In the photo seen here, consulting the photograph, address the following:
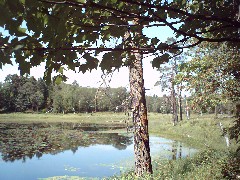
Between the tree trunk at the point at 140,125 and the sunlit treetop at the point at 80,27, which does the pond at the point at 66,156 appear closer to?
the tree trunk at the point at 140,125

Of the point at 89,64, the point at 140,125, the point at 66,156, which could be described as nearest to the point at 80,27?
the point at 89,64

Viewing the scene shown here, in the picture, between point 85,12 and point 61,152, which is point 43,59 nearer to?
point 85,12

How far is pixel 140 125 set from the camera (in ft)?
29.0

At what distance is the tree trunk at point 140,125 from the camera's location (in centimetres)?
873

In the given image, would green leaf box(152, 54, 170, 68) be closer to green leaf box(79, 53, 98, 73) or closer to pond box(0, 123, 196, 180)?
green leaf box(79, 53, 98, 73)

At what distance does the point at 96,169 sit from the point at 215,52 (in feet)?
36.1

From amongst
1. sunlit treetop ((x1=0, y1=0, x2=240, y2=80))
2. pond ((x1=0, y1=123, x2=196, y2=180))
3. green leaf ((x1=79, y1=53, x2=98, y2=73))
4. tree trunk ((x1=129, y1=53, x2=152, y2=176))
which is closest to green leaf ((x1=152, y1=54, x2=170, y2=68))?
sunlit treetop ((x1=0, y1=0, x2=240, y2=80))

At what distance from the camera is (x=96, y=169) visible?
1745 cm

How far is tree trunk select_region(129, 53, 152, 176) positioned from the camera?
873cm

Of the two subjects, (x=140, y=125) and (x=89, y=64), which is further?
(x=140, y=125)

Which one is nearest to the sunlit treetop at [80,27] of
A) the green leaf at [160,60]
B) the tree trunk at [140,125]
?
the green leaf at [160,60]

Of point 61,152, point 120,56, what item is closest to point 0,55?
point 120,56

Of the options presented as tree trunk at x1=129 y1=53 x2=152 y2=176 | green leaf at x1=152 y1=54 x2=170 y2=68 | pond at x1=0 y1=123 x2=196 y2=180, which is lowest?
pond at x1=0 y1=123 x2=196 y2=180

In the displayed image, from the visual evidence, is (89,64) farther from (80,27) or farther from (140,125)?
(140,125)
